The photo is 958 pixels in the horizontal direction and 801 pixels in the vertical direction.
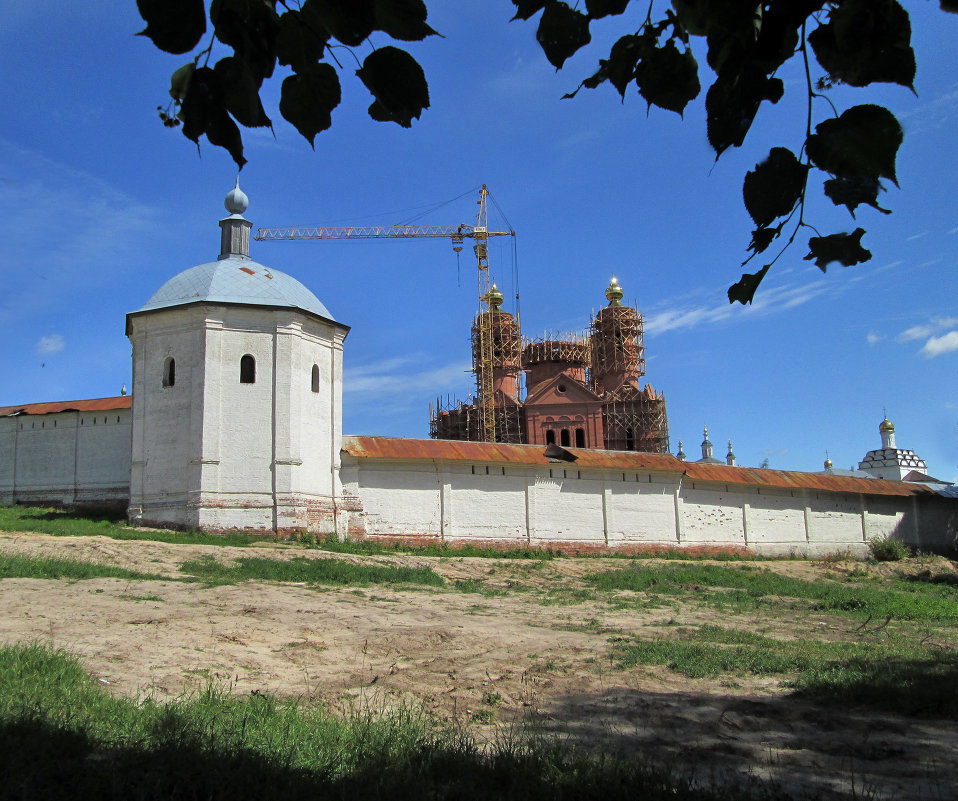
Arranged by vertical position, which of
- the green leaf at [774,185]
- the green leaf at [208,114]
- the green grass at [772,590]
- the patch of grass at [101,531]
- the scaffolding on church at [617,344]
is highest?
the scaffolding on church at [617,344]

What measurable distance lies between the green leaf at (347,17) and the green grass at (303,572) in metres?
12.4

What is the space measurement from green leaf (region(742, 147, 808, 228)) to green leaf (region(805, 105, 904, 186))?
0.05 m

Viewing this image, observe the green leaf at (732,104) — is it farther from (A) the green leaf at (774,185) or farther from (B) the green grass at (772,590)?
(B) the green grass at (772,590)

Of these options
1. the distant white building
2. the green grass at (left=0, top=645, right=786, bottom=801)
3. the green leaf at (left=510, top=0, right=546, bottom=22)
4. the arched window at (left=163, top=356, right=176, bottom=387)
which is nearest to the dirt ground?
the green grass at (left=0, top=645, right=786, bottom=801)

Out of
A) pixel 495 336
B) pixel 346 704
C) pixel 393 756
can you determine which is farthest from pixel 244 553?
pixel 495 336

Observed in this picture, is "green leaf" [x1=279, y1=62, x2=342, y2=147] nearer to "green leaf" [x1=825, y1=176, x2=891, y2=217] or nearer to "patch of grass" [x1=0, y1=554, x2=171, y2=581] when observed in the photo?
"green leaf" [x1=825, y1=176, x2=891, y2=217]

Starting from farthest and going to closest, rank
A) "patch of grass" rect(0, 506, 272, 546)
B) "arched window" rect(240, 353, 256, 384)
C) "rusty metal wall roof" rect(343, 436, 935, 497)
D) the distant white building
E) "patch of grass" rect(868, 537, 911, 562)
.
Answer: the distant white building → "patch of grass" rect(868, 537, 911, 562) → "rusty metal wall roof" rect(343, 436, 935, 497) → "arched window" rect(240, 353, 256, 384) → "patch of grass" rect(0, 506, 272, 546)

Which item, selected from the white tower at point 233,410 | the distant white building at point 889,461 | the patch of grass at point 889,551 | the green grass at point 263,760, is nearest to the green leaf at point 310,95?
the green grass at point 263,760

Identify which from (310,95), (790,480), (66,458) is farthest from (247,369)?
(310,95)

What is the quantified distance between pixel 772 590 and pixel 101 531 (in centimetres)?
1480

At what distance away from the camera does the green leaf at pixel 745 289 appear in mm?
2244

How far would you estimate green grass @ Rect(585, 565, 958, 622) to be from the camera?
1460cm

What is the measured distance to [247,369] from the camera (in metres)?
20.8

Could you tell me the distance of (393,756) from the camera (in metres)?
4.86
